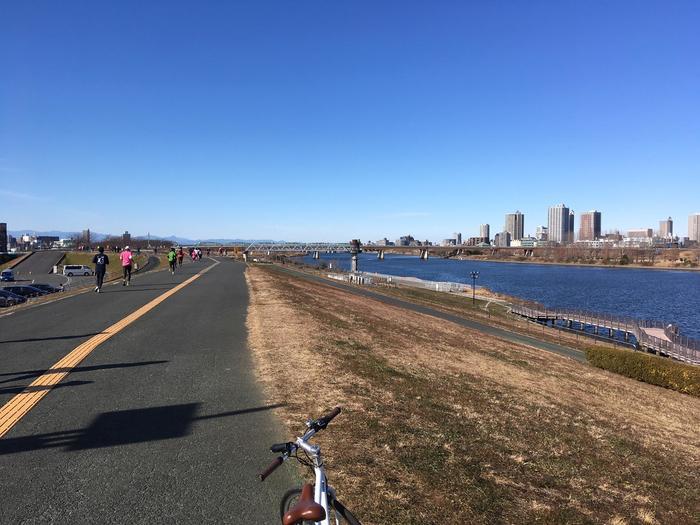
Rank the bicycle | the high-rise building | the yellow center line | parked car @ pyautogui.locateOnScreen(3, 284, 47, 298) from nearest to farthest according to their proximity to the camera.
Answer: the bicycle
the yellow center line
parked car @ pyautogui.locateOnScreen(3, 284, 47, 298)
the high-rise building

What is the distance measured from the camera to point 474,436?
237 inches

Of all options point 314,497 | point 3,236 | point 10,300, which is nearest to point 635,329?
point 314,497

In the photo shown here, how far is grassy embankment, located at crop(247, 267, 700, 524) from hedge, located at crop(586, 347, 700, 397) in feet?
7.91

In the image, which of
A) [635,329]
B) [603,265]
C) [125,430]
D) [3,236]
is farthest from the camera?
[603,265]

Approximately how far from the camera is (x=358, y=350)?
35.1 feet

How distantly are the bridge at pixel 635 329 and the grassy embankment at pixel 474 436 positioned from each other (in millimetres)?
19034

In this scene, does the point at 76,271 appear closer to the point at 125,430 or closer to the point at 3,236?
the point at 125,430

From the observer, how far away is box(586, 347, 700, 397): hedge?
1477 cm

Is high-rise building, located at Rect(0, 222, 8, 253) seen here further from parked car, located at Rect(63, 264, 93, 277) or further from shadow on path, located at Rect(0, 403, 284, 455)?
shadow on path, located at Rect(0, 403, 284, 455)

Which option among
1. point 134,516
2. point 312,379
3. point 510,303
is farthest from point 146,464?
point 510,303

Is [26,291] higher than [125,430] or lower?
lower

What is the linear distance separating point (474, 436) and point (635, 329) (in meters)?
36.8

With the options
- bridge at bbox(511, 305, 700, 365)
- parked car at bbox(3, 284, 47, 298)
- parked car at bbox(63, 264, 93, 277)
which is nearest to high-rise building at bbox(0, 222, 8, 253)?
parked car at bbox(63, 264, 93, 277)

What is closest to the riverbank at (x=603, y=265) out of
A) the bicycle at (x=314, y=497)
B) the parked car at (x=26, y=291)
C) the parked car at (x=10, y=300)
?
the parked car at (x=26, y=291)
